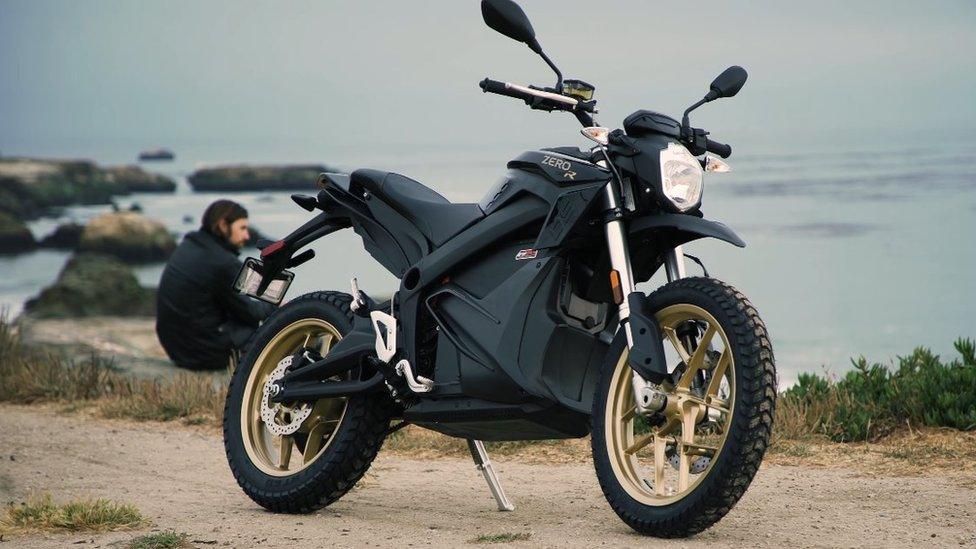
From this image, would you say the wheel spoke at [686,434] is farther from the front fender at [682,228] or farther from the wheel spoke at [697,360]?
the front fender at [682,228]

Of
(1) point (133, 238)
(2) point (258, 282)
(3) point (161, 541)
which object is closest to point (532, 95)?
(2) point (258, 282)

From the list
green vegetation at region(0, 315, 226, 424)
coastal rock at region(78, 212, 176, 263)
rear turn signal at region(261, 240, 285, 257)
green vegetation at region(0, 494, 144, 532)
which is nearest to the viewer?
green vegetation at region(0, 494, 144, 532)

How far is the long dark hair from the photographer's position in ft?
40.7

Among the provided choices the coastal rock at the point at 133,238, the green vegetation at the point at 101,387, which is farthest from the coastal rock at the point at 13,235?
the green vegetation at the point at 101,387

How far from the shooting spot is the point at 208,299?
12.2 meters

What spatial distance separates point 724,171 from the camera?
6.00 metres

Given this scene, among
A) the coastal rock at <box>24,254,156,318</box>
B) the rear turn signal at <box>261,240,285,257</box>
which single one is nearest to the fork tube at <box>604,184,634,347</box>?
the rear turn signal at <box>261,240,285,257</box>

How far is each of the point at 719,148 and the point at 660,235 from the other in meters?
0.56

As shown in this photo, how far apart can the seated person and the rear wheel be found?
4.97 meters

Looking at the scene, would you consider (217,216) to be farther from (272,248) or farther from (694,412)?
(694,412)

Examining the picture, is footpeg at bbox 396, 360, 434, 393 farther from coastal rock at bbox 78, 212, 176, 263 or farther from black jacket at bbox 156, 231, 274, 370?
coastal rock at bbox 78, 212, 176, 263

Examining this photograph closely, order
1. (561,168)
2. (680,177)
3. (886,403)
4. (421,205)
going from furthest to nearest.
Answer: (886,403), (421,205), (561,168), (680,177)

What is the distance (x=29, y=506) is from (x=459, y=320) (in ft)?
6.97

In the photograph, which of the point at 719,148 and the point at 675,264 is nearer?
the point at 675,264
